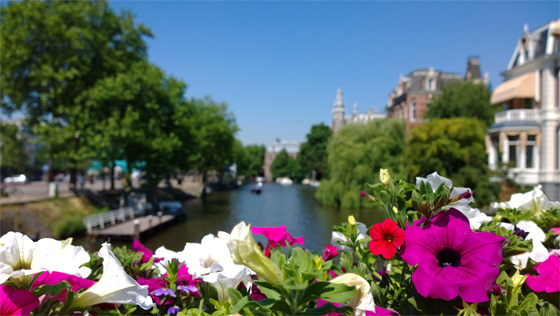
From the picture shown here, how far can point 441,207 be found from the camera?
4.36ft

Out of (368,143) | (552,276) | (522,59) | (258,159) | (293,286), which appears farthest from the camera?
(258,159)

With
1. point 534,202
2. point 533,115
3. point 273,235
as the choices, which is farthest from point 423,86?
point 273,235

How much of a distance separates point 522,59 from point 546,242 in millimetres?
25534

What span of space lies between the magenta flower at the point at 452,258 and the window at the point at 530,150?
2411 cm

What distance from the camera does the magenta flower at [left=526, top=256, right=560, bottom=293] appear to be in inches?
57.3

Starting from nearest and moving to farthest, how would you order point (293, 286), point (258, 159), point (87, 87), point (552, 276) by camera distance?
1. point (293, 286)
2. point (552, 276)
3. point (87, 87)
4. point (258, 159)

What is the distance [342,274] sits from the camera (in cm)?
127

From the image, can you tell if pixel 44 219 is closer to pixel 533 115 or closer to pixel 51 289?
pixel 51 289

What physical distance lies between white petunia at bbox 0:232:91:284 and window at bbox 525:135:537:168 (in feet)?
81.4

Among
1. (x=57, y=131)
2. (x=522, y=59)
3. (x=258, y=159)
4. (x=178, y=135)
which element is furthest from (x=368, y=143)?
(x=258, y=159)

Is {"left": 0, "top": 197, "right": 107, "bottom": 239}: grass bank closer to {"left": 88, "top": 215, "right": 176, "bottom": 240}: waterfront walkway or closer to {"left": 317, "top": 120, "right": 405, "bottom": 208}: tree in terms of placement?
{"left": 88, "top": 215, "right": 176, "bottom": 240}: waterfront walkway

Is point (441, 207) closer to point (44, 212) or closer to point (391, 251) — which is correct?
point (391, 251)

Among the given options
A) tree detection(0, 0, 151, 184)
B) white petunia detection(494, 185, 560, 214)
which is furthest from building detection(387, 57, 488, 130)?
white petunia detection(494, 185, 560, 214)

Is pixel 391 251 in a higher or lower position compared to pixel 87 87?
lower
